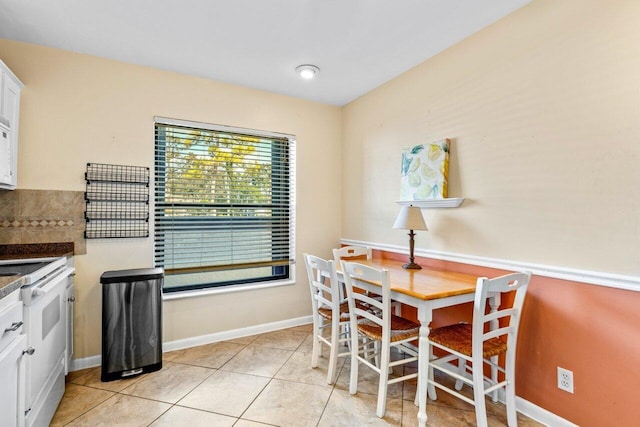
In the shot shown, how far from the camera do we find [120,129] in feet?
8.77

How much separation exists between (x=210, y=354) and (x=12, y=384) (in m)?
1.55

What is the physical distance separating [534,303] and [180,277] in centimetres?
283

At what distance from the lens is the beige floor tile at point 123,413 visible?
6.11 ft

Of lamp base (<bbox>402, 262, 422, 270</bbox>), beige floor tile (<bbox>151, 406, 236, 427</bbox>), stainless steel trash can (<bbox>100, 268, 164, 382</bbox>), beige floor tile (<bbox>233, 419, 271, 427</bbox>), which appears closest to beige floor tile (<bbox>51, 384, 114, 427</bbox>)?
stainless steel trash can (<bbox>100, 268, 164, 382</bbox>)

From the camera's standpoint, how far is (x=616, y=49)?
161cm

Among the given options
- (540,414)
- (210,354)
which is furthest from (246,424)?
(540,414)

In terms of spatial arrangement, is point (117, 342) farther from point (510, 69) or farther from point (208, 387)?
point (510, 69)

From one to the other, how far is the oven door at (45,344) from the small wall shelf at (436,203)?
250 cm

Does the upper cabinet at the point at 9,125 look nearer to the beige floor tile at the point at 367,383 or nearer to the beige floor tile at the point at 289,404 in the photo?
the beige floor tile at the point at 289,404

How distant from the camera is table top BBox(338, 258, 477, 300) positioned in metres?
1.82

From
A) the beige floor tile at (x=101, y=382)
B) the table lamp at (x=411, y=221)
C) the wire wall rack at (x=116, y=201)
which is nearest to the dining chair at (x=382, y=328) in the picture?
the table lamp at (x=411, y=221)

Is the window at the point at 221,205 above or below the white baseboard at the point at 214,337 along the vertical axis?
above

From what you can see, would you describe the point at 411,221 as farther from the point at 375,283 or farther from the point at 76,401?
the point at 76,401

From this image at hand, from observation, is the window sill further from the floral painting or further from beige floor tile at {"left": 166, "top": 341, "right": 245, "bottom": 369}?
the floral painting
